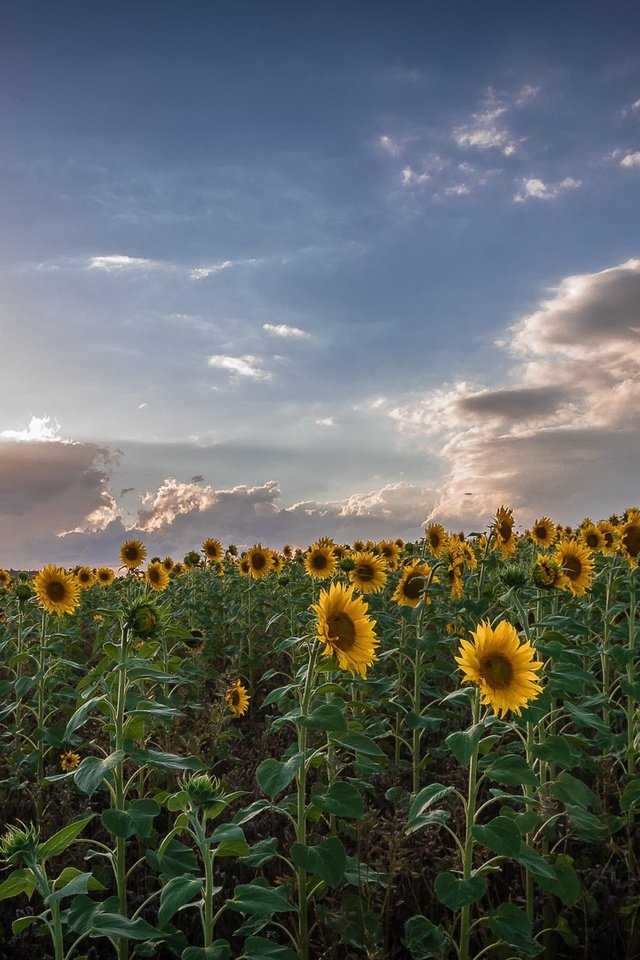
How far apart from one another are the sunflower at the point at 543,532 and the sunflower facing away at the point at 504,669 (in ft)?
23.6

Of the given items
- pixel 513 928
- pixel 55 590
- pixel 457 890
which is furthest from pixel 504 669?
pixel 55 590

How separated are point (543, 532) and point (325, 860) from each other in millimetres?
7980

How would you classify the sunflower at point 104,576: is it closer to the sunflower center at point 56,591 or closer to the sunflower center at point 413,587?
the sunflower center at point 56,591

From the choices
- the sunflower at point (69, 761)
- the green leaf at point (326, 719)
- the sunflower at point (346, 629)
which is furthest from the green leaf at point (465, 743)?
the sunflower at point (69, 761)

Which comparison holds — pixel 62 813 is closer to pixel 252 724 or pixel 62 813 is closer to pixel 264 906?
pixel 252 724

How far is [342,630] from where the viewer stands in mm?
3979

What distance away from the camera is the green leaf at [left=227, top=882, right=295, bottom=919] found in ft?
9.45

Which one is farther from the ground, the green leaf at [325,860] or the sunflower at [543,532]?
the sunflower at [543,532]

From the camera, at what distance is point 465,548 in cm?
1005

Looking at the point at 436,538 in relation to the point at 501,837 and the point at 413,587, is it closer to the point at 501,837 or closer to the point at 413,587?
the point at 413,587

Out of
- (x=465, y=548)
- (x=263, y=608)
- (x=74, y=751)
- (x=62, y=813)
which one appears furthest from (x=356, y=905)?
(x=263, y=608)

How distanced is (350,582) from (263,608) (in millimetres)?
4054

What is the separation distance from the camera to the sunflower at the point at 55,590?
7.80m

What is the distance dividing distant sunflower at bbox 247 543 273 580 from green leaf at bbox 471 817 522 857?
8.46m
